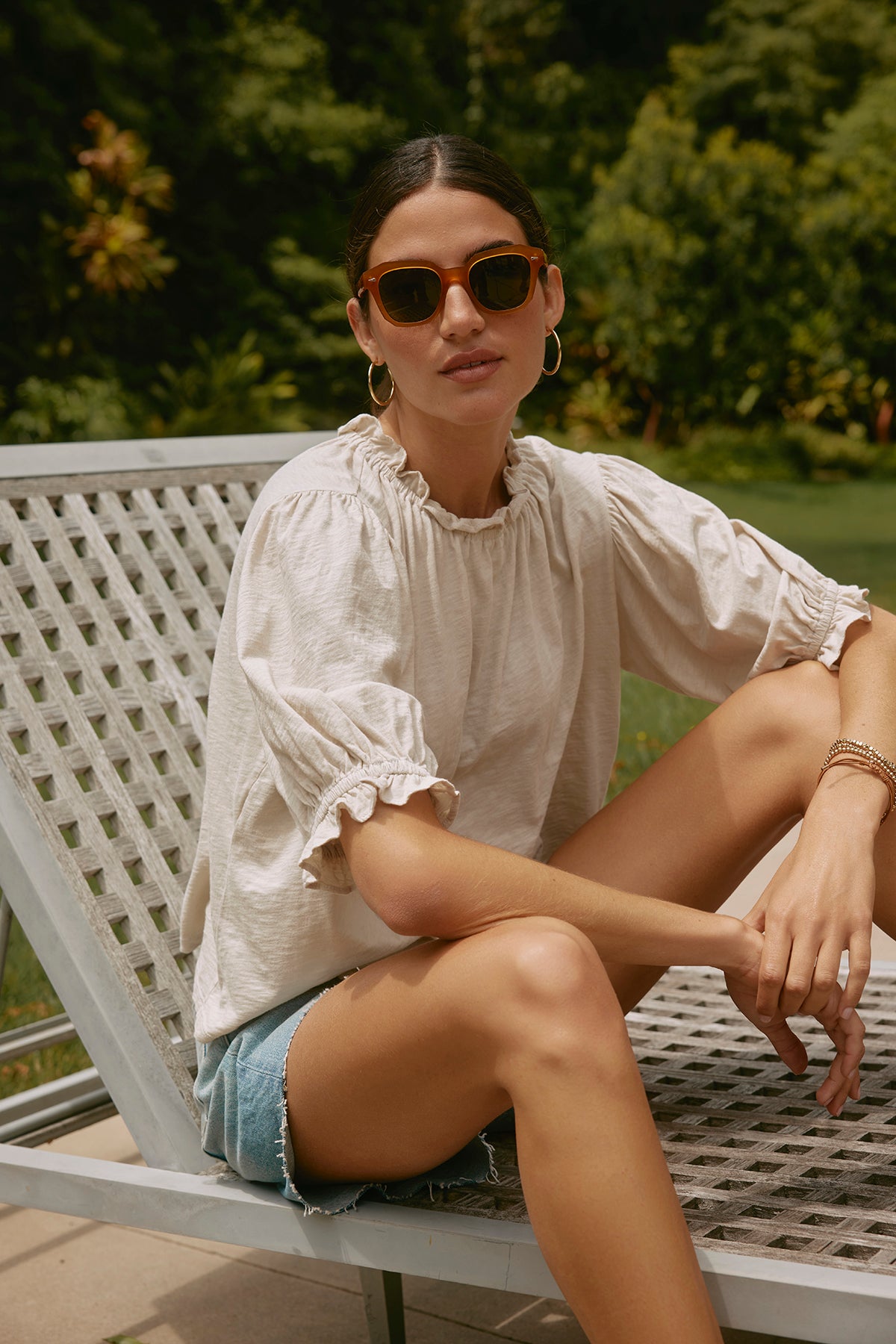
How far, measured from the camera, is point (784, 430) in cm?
1363

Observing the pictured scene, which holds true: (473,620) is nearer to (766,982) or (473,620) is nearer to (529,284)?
(529,284)

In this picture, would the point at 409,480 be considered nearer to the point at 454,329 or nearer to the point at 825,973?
the point at 454,329

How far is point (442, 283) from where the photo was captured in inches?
72.5

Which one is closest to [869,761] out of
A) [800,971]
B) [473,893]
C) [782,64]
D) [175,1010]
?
[800,971]

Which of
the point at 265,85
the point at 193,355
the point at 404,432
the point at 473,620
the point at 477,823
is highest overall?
the point at 265,85

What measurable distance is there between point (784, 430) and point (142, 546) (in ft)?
38.3

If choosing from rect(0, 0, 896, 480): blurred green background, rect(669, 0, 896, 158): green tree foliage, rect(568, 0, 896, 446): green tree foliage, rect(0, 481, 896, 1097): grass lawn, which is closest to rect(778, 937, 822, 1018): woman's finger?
rect(0, 481, 896, 1097): grass lawn

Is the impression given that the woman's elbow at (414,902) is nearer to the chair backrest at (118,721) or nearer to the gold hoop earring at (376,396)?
the chair backrest at (118,721)

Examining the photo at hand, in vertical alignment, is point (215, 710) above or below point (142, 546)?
below

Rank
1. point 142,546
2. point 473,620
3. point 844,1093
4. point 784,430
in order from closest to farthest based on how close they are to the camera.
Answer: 1. point 844,1093
2. point 473,620
3. point 142,546
4. point 784,430

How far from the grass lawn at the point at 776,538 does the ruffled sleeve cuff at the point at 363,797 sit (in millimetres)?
2133

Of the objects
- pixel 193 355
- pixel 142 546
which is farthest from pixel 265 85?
pixel 142 546

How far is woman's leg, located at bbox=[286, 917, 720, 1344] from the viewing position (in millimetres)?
1387

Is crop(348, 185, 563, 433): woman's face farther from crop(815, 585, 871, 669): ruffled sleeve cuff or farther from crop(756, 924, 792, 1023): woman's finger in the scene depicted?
crop(756, 924, 792, 1023): woman's finger
